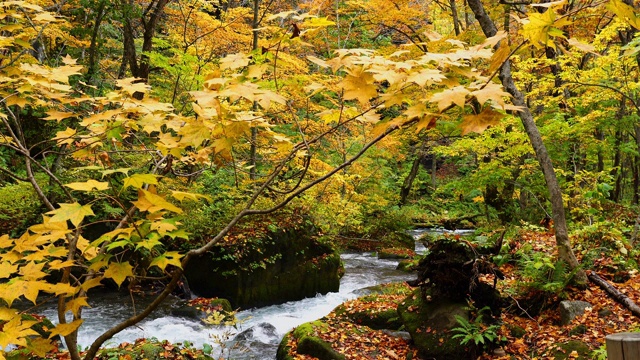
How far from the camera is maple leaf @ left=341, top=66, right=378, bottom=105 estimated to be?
5.61ft

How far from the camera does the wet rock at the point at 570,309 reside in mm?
5328

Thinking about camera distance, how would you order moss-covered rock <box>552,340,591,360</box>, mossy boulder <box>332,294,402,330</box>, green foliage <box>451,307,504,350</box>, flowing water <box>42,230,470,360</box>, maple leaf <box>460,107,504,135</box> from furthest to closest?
mossy boulder <box>332,294,402,330</box>
flowing water <box>42,230,470,360</box>
green foliage <box>451,307,504,350</box>
moss-covered rock <box>552,340,591,360</box>
maple leaf <box>460,107,504,135</box>

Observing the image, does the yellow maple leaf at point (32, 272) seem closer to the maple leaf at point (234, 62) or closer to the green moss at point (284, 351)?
the maple leaf at point (234, 62)

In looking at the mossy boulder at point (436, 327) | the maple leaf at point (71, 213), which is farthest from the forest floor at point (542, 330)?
the maple leaf at point (71, 213)

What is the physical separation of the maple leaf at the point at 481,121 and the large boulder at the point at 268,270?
7697 mm

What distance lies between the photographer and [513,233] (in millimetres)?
8273

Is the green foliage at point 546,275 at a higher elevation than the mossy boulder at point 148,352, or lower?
higher

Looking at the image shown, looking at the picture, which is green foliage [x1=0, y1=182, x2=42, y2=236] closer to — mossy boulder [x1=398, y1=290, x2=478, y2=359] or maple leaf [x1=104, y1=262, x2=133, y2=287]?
mossy boulder [x1=398, y1=290, x2=478, y2=359]

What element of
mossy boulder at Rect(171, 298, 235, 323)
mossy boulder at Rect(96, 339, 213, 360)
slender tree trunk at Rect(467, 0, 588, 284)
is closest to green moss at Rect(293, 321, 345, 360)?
mossy boulder at Rect(96, 339, 213, 360)

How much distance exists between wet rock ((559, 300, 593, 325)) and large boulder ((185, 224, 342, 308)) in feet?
18.5

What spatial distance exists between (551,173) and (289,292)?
611 cm

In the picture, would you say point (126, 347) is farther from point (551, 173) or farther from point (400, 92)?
point (551, 173)

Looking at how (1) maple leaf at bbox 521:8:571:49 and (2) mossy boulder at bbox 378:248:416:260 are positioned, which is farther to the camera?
(2) mossy boulder at bbox 378:248:416:260

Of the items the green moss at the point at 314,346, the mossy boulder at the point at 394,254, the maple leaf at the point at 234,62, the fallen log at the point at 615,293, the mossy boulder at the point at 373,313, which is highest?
the maple leaf at the point at 234,62
